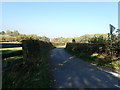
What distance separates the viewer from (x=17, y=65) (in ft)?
18.4

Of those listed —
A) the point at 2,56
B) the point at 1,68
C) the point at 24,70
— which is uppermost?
the point at 2,56

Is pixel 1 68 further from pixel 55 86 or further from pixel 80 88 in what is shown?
pixel 80 88

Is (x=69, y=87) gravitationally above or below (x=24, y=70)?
below

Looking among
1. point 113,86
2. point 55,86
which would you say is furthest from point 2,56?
point 113,86

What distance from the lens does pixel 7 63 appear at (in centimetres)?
481

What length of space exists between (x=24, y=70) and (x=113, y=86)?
4063 mm

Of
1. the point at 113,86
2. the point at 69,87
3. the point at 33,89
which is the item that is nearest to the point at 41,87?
the point at 33,89

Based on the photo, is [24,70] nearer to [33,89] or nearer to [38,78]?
[38,78]

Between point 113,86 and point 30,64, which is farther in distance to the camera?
point 30,64

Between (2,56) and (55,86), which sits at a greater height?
(2,56)

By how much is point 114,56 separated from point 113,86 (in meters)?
8.59

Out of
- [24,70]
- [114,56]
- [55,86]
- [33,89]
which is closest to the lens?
[33,89]

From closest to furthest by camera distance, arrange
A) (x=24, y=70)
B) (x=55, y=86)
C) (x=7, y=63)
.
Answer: (x=7, y=63)
(x=55, y=86)
(x=24, y=70)

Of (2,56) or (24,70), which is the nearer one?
(2,56)
